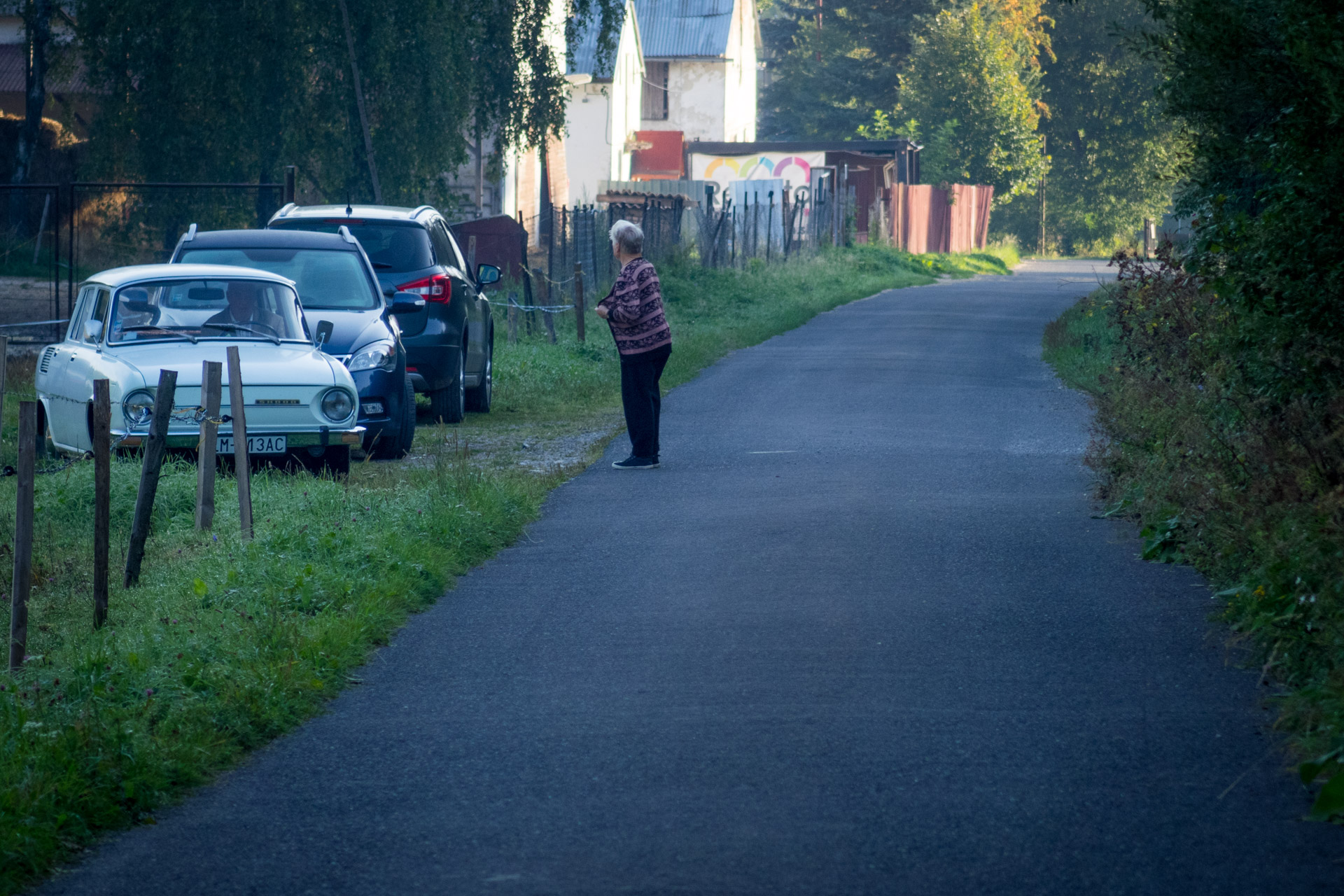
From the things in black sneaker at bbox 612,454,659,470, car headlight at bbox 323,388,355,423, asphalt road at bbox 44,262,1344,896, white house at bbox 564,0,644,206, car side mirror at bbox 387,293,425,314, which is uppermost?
white house at bbox 564,0,644,206

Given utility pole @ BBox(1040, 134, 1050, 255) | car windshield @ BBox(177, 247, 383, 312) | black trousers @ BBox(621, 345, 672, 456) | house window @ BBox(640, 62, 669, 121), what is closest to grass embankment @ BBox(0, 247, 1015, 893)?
black trousers @ BBox(621, 345, 672, 456)

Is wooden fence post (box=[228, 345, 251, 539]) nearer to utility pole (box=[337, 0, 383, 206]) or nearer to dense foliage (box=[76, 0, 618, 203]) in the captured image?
utility pole (box=[337, 0, 383, 206])

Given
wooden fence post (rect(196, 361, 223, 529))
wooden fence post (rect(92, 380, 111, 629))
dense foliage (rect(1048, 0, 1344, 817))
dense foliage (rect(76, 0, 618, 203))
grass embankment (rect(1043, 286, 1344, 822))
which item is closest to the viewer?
grass embankment (rect(1043, 286, 1344, 822))

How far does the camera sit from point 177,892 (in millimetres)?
4043

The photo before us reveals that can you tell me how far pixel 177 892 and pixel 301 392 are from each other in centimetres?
717

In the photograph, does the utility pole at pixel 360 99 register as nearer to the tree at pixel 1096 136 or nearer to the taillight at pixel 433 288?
the taillight at pixel 433 288

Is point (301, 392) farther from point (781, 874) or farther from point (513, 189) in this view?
point (513, 189)

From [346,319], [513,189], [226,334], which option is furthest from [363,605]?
[513,189]

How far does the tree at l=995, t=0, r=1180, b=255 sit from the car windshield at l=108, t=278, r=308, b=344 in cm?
6287

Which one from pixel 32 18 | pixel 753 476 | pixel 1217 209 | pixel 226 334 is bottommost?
pixel 753 476

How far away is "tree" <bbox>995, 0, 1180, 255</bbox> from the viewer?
233 feet

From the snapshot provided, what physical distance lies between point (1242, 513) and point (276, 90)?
17106mm

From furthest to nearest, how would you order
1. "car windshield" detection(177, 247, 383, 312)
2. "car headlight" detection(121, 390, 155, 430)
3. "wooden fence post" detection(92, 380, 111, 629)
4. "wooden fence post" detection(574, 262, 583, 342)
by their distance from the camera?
"wooden fence post" detection(574, 262, 583, 342) → "car windshield" detection(177, 247, 383, 312) → "car headlight" detection(121, 390, 155, 430) → "wooden fence post" detection(92, 380, 111, 629)

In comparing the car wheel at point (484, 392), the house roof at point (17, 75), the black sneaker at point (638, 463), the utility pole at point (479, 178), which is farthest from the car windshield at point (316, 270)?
the house roof at point (17, 75)
